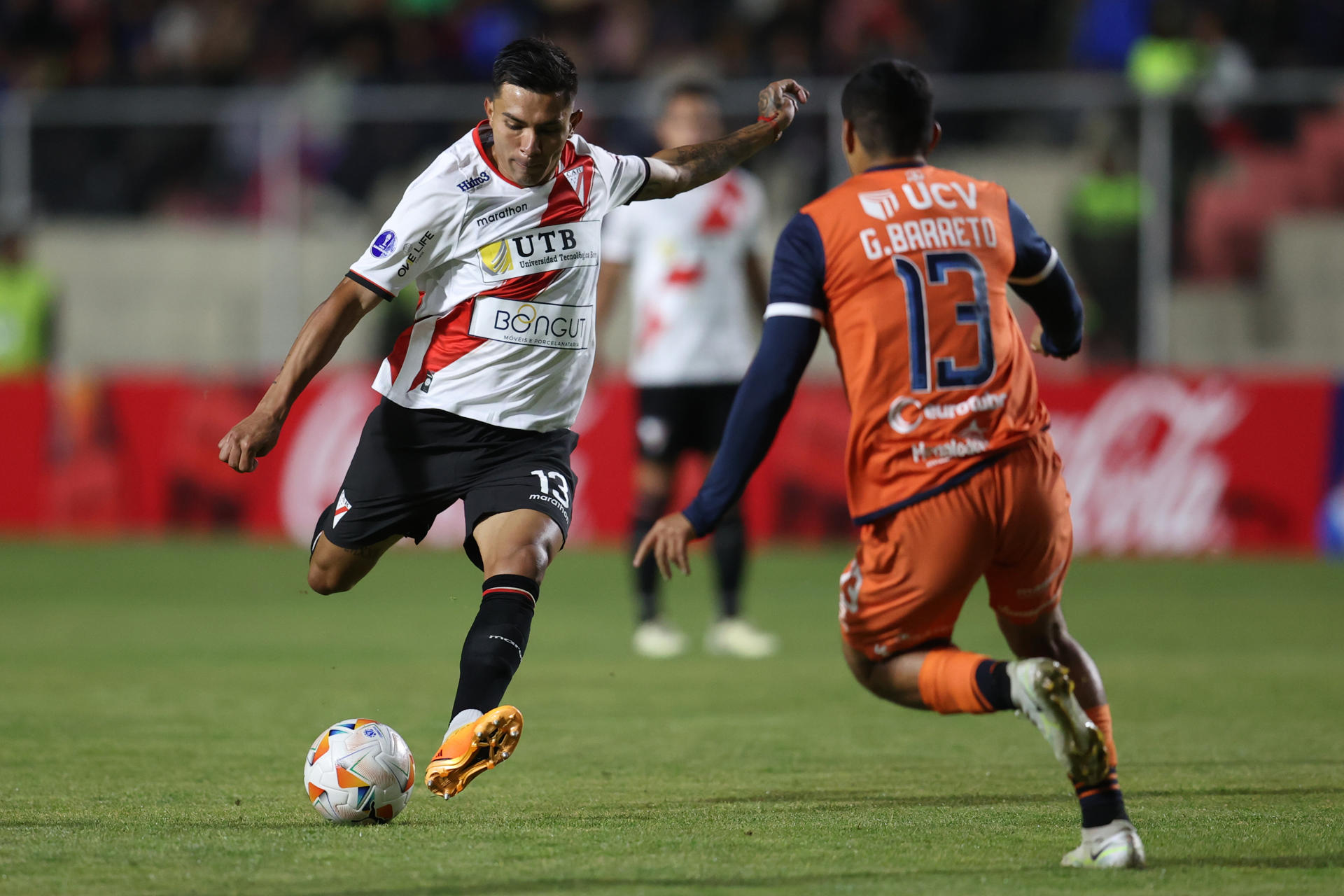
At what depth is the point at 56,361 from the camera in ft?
53.1

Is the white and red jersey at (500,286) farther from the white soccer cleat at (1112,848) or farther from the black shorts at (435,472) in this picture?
the white soccer cleat at (1112,848)

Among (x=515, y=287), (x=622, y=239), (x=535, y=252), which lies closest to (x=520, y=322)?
(x=515, y=287)

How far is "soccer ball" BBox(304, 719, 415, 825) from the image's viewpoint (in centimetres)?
500

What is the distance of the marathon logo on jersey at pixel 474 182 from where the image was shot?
18.1 feet

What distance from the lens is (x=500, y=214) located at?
5.59 metres

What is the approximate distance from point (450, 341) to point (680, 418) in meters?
3.90

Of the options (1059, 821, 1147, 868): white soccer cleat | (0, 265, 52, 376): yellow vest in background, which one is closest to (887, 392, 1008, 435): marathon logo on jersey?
(1059, 821, 1147, 868): white soccer cleat

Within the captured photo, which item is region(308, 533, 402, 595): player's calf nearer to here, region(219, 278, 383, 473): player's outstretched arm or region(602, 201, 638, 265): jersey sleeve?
region(219, 278, 383, 473): player's outstretched arm

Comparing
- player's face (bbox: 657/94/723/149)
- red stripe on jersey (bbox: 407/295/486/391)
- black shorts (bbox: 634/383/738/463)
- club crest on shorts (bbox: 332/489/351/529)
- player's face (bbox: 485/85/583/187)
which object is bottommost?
club crest on shorts (bbox: 332/489/351/529)

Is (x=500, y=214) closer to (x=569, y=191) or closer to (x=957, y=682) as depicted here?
(x=569, y=191)

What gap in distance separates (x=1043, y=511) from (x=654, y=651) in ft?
16.2

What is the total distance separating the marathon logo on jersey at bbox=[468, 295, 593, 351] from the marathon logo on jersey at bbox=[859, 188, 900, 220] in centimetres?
148

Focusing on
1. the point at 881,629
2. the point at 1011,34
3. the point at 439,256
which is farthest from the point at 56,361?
the point at 881,629

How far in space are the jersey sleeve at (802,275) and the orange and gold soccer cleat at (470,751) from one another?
133 cm
